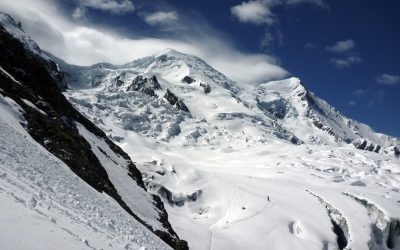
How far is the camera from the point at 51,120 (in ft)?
135

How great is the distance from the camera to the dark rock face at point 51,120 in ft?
119

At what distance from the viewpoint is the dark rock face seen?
36.4 meters

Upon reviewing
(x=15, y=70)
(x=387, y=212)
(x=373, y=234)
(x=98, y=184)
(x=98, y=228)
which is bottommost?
(x=98, y=228)

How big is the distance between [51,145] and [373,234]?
450 ft

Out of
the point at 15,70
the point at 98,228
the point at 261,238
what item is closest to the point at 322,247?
the point at 261,238

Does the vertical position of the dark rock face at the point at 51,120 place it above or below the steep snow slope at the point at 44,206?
above

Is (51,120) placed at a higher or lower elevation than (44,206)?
higher

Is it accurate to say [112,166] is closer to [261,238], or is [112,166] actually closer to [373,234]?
[261,238]

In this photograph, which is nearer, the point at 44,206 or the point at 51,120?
the point at 44,206

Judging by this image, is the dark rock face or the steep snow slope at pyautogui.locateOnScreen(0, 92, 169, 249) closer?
the steep snow slope at pyautogui.locateOnScreen(0, 92, 169, 249)

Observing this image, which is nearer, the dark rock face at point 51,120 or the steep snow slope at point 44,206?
the steep snow slope at point 44,206

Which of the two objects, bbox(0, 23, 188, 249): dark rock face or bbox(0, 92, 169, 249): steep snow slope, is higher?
bbox(0, 23, 188, 249): dark rock face

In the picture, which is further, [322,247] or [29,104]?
[322,247]

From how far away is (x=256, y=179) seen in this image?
198 m
